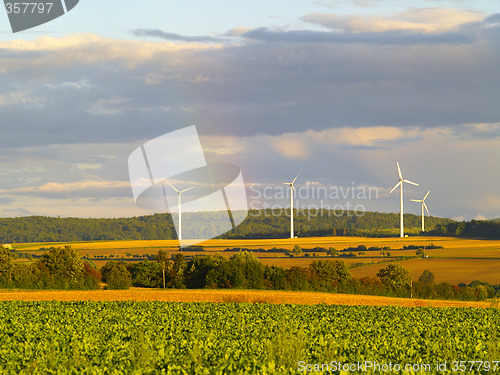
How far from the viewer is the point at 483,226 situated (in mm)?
161625

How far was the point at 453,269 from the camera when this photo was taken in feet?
358

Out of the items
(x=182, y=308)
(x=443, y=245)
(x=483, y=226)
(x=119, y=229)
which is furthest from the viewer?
(x=119, y=229)

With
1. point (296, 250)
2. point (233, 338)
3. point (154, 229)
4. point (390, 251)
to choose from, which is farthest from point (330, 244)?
point (233, 338)

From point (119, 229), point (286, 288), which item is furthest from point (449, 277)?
point (119, 229)

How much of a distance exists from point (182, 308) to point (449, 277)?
72.7 meters

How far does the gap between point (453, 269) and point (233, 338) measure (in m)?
92.8

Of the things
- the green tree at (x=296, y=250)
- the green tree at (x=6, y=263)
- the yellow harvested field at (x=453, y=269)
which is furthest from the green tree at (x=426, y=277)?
the green tree at (x=6, y=263)

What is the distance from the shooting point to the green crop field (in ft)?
60.2

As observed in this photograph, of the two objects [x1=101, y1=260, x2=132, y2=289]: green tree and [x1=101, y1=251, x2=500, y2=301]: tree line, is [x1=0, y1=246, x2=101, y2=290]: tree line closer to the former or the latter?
[x1=101, y1=260, x2=132, y2=289]: green tree

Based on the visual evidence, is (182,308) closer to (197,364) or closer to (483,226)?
(197,364)

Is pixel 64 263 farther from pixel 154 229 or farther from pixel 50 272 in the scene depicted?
pixel 154 229

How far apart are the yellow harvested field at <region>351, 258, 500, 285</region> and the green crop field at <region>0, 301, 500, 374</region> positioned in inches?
2500

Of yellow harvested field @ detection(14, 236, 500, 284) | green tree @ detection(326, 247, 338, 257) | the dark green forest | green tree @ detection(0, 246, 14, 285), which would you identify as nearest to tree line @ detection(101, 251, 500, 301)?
yellow harvested field @ detection(14, 236, 500, 284)

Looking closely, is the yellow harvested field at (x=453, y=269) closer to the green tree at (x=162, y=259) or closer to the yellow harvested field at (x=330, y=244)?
the yellow harvested field at (x=330, y=244)
